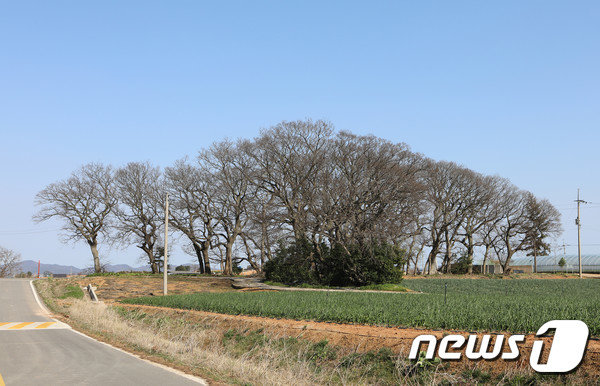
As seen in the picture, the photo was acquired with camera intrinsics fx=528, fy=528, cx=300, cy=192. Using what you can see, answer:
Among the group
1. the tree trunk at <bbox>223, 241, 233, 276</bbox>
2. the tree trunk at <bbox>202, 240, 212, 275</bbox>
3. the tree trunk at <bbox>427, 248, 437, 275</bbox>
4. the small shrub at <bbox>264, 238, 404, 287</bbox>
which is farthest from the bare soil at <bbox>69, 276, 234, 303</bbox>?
the tree trunk at <bbox>427, 248, 437, 275</bbox>

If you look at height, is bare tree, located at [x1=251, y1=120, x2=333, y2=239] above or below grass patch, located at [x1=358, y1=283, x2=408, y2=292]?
above

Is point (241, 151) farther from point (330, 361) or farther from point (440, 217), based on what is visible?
point (330, 361)

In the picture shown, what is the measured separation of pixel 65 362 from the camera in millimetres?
12156

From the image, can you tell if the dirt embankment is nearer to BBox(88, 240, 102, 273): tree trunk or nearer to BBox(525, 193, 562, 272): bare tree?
BBox(88, 240, 102, 273): tree trunk

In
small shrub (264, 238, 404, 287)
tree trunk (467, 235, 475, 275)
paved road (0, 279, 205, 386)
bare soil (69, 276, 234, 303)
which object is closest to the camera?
paved road (0, 279, 205, 386)

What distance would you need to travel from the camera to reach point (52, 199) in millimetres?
62625

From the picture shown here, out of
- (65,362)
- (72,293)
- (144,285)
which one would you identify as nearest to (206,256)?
(144,285)
